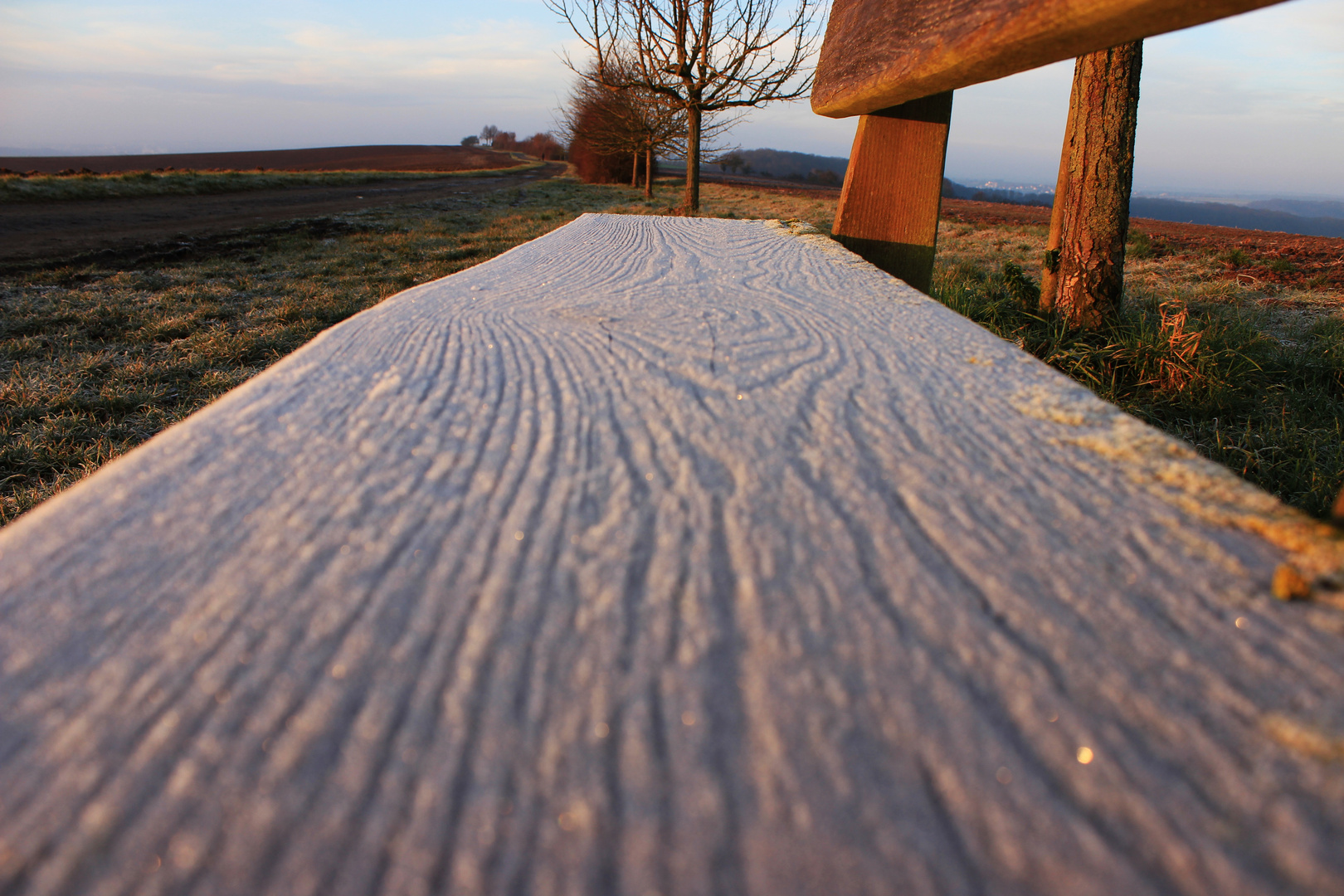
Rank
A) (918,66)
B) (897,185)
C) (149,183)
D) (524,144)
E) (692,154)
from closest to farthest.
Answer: (918,66), (897,185), (692,154), (149,183), (524,144)

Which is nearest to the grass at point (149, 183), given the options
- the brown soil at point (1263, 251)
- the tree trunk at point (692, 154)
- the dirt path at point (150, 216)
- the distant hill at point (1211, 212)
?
the dirt path at point (150, 216)

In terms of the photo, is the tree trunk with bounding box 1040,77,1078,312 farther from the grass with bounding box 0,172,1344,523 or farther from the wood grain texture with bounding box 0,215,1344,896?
the wood grain texture with bounding box 0,215,1344,896

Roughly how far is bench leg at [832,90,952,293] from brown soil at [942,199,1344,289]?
5.15 m

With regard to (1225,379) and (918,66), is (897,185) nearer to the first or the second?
(918,66)

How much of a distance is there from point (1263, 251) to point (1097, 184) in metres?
5.75

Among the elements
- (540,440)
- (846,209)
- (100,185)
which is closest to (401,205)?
(100,185)

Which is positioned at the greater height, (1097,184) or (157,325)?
(1097,184)

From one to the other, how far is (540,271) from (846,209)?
1.32 m

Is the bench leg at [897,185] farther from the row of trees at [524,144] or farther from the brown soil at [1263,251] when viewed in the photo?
the row of trees at [524,144]

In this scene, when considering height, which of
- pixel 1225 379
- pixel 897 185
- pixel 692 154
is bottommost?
pixel 1225 379

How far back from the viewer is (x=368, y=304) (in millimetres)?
5867

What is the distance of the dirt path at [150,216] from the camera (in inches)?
353

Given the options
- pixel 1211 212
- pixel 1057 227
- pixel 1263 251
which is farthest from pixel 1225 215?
pixel 1057 227

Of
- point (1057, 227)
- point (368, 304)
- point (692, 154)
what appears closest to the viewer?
point (1057, 227)
